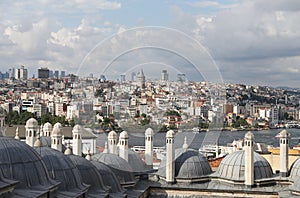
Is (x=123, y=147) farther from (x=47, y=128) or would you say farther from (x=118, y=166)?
(x=47, y=128)

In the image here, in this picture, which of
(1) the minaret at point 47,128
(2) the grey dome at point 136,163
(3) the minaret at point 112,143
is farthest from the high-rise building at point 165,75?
(1) the minaret at point 47,128

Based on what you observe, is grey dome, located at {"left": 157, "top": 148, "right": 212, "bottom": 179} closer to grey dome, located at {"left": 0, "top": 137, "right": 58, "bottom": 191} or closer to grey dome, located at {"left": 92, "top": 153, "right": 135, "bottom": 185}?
grey dome, located at {"left": 92, "top": 153, "right": 135, "bottom": 185}

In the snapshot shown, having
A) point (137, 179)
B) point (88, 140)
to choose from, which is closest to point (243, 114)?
point (88, 140)

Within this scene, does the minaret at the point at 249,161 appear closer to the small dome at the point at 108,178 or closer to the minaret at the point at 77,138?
the small dome at the point at 108,178

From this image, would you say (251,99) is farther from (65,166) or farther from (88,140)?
(65,166)

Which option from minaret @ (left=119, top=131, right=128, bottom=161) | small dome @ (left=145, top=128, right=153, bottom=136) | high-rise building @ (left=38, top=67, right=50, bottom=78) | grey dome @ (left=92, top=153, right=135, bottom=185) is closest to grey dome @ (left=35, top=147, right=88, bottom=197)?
grey dome @ (left=92, top=153, right=135, bottom=185)

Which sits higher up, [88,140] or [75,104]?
[75,104]
